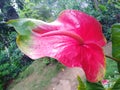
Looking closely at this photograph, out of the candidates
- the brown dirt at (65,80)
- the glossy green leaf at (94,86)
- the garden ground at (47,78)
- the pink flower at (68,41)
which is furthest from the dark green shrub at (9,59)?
the pink flower at (68,41)

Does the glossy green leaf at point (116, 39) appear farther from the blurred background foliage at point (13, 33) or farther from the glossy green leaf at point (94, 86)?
the blurred background foliage at point (13, 33)

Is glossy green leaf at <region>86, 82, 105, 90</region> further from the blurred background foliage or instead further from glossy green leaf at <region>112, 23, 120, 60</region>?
the blurred background foliage

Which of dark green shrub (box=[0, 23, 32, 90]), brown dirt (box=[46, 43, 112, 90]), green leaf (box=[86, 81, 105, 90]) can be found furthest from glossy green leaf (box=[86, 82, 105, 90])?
dark green shrub (box=[0, 23, 32, 90])

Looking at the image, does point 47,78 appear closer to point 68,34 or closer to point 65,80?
point 65,80

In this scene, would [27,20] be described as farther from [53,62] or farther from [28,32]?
[53,62]

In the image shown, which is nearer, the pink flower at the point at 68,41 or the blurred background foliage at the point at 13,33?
the pink flower at the point at 68,41

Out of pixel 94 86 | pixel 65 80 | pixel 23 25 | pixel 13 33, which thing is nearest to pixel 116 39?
pixel 94 86

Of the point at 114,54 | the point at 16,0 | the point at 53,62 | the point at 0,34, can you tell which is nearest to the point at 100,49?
the point at 114,54

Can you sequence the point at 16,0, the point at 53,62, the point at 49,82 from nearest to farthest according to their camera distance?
the point at 49,82 → the point at 53,62 → the point at 16,0
